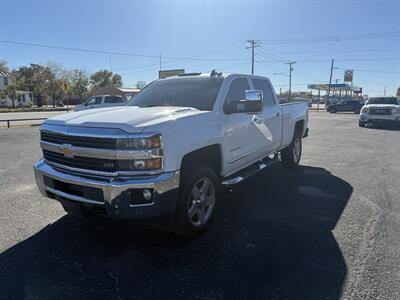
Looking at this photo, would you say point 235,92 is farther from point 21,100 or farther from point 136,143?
point 21,100

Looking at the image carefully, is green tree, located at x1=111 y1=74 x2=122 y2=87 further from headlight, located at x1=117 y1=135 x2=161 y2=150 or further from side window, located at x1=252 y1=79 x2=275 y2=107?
headlight, located at x1=117 y1=135 x2=161 y2=150

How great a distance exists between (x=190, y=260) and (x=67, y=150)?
175 cm

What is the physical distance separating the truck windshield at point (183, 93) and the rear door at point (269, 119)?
1106 mm

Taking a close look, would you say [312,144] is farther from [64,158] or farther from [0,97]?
[0,97]

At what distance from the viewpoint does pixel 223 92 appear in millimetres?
4438

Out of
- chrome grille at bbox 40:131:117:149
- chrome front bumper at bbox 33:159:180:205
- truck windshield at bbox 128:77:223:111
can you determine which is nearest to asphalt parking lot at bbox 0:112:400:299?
chrome front bumper at bbox 33:159:180:205

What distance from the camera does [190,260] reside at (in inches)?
132

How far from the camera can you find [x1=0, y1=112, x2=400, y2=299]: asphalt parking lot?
2855mm

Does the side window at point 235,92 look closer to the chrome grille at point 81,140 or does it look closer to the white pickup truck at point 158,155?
the white pickup truck at point 158,155

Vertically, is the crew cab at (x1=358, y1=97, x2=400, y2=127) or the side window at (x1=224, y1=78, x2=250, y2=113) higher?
the side window at (x1=224, y1=78, x2=250, y2=113)

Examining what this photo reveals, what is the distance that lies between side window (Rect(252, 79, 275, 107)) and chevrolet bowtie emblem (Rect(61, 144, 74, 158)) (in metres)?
3.48

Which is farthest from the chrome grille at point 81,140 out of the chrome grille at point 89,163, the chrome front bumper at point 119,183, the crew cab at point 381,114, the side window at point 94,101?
the side window at point 94,101

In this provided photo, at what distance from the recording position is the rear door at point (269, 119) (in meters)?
5.51

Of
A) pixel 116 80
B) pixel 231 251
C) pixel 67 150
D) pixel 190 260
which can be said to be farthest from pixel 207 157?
pixel 116 80
